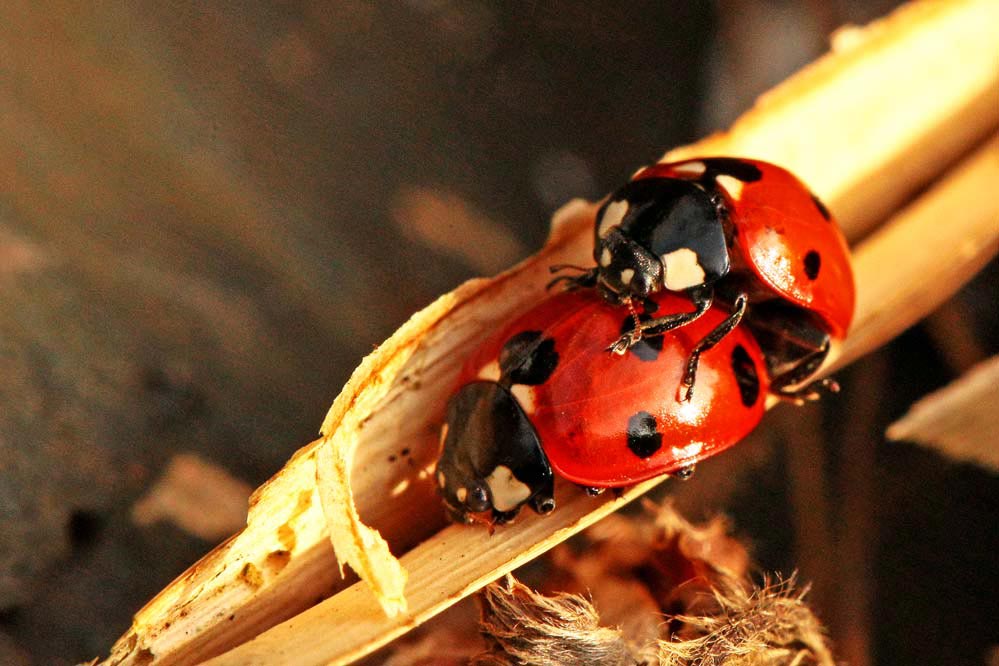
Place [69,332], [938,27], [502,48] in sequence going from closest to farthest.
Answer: [69,332] < [938,27] < [502,48]

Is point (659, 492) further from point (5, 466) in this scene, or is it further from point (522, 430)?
point (5, 466)

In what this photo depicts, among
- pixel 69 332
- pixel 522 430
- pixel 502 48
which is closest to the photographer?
pixel 522 430

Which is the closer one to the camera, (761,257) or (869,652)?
(761,257)

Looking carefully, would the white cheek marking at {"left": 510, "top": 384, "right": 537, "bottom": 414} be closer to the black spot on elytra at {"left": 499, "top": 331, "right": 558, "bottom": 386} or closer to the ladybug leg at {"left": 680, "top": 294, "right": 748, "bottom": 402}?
the black spot on elytra at {"left": 499, "top": 331, "right": 558, "bottom": 386}

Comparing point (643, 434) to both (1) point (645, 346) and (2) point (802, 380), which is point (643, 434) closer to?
(1) point (645, 346)

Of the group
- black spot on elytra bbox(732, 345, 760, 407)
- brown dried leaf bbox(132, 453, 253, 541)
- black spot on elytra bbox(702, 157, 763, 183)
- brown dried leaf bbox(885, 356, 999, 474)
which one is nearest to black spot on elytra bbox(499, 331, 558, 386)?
black spot on elytra bbox(732, 345, 760, 407)

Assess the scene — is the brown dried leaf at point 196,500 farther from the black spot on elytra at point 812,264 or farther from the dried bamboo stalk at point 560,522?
the black spot on elytra at point 812,264

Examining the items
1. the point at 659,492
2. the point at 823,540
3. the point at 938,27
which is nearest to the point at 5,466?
the point at 659,492
